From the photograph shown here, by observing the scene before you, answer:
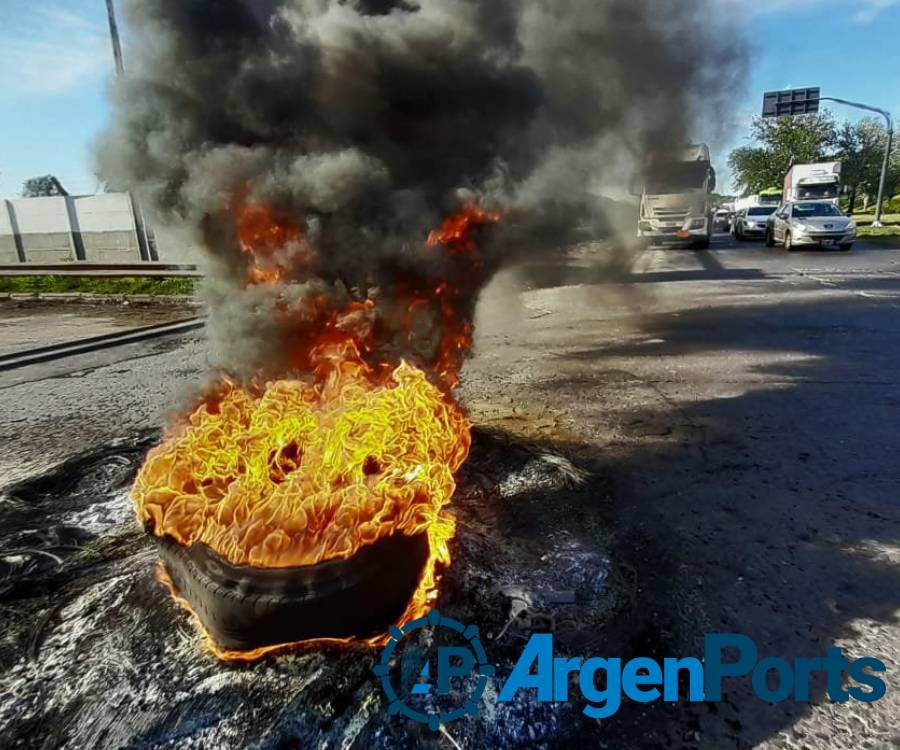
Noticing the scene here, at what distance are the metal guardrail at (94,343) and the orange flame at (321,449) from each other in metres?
7.20

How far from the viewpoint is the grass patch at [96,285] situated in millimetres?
15539

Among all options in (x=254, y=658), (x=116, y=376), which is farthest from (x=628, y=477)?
(x=116, y=376)

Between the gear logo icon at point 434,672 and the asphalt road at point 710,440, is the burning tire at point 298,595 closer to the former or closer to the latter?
the gear logo icon at point 434,672

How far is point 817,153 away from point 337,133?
184 ft

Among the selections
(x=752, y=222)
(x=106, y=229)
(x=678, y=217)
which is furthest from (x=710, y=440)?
(x=106, y=229)

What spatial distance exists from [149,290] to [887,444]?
53.9 feet

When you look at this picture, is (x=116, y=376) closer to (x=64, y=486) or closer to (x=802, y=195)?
(x=64, y=486)

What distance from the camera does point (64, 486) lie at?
14.5 feet

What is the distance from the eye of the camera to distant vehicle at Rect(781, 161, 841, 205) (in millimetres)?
30969

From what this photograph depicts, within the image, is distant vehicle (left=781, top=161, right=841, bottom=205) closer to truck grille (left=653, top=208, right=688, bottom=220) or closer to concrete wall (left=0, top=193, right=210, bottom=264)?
Answer: truck grille (left=653, top=208, right=688, bottom=220)

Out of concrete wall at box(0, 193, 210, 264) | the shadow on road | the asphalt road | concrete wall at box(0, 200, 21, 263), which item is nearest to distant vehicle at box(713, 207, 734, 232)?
the asphalt road

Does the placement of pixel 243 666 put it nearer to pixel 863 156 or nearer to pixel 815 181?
pixel 815 181

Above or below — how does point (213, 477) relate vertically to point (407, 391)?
below

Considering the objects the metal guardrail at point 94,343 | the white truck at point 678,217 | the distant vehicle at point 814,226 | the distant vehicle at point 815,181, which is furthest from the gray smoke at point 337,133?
the distant vehicle at point 815,181
